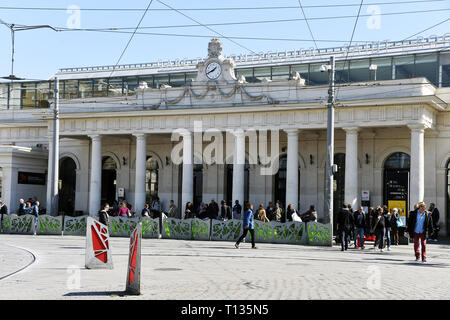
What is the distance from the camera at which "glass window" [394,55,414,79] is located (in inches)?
1470

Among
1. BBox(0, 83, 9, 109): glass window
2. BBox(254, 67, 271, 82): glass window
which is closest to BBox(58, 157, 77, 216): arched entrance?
BBox(0, 83, 9, 109): glass window

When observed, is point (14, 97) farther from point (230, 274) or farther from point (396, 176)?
point (230, 274)

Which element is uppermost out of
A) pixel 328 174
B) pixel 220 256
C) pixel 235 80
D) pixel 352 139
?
pixel 235 80

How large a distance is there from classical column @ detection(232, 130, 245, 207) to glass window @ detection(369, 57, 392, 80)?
903 centimetres

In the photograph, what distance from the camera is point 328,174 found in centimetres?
2727

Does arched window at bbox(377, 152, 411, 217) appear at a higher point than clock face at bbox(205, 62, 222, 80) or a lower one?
lower

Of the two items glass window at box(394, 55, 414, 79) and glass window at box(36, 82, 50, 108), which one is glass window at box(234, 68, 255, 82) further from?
glass window at box(36, 82, 50, 108)

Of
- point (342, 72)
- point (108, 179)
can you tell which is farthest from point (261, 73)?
point (108, 179)

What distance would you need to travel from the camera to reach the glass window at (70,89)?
48.3 meters

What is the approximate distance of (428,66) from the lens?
36.8 m
